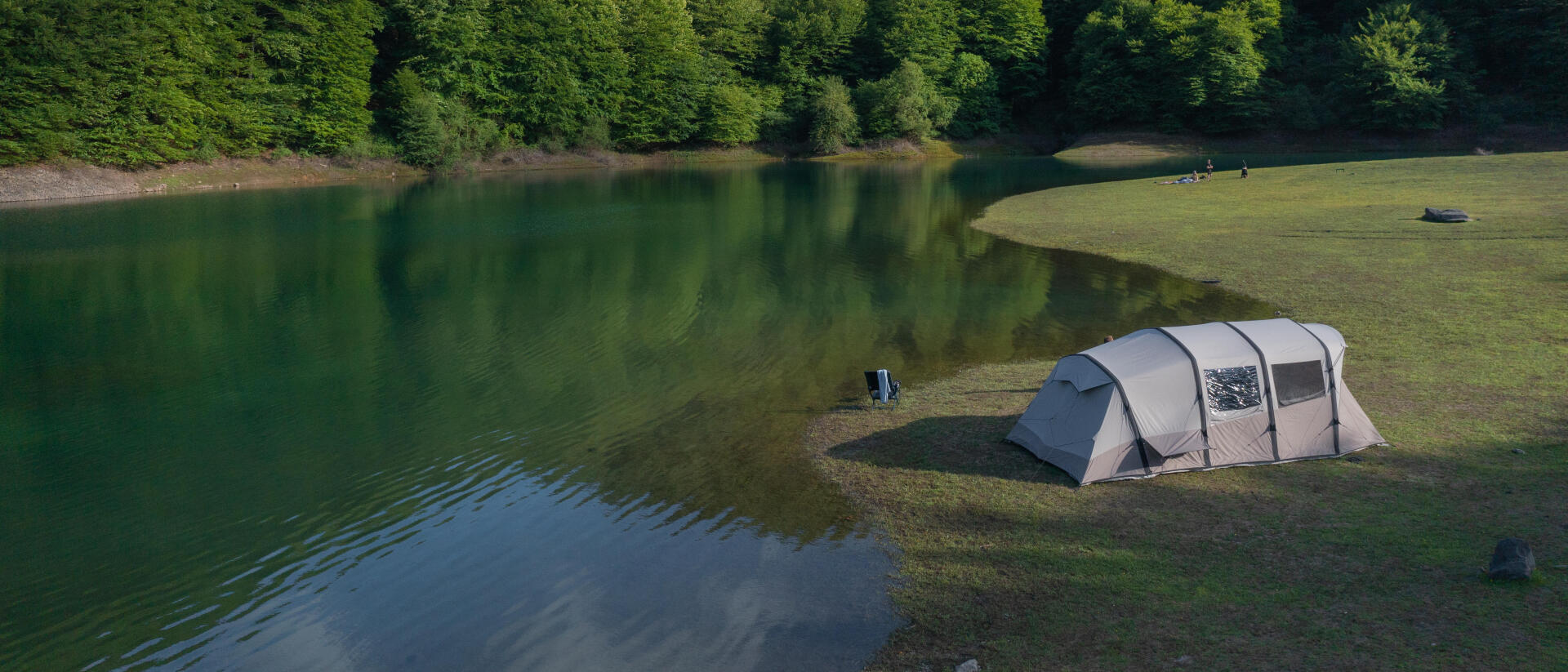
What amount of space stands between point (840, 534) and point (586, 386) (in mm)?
8615

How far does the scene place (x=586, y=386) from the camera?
18812 mm

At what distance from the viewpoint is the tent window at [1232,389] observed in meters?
12.7

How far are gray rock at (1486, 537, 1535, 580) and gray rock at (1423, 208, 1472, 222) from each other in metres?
28.8

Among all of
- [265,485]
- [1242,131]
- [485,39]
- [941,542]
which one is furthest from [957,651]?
[1242,131]

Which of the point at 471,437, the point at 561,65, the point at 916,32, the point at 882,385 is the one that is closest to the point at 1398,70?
the point at 916,32

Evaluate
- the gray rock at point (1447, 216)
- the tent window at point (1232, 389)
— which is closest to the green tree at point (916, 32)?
the gray rock at point (1447, 216)

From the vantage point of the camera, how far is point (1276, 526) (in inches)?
424

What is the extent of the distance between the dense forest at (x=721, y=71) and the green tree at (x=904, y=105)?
0.28 meters

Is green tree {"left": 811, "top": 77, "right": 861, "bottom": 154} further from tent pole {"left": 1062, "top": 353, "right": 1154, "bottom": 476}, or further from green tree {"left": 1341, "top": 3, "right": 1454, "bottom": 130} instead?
tent pole {"left": 1062, "top": 353, "right": 1154, "bottom": 476}

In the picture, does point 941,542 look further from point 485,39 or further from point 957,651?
point 485,39

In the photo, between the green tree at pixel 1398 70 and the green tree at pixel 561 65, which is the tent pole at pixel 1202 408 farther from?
the green tree at pixel 1398 70

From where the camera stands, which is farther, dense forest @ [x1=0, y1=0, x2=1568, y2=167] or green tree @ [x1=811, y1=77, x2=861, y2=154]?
green tree @ [x1=811, y1=77, x2=861, y2=154]

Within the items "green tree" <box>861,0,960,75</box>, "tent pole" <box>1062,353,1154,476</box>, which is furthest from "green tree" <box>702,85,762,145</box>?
"tent pole" <box>1062,353,1154,476</box>

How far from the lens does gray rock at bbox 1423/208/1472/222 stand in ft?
105
